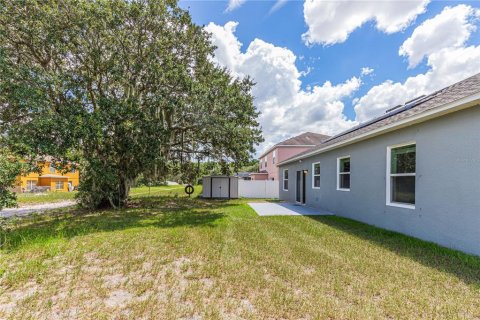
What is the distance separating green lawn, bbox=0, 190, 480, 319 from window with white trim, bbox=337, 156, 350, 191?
300cm

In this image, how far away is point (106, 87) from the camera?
10227 mm

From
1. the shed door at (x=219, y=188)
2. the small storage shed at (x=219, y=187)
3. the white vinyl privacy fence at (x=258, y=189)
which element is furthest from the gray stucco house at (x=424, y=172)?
the white vinyl privacy fence at (x=258, y=189)

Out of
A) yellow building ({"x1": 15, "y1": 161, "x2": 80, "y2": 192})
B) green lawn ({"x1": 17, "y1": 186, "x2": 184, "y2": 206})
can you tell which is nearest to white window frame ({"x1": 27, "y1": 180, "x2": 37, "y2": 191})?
yellow building ({"x1": 15, "y1": 161, "x2": 80, "y2": 192})

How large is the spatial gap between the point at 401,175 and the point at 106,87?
11487 millimetres

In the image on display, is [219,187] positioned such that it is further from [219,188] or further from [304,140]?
[304,140]

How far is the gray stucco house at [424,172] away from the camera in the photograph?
428 centimetres

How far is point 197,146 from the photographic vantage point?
43.9ft

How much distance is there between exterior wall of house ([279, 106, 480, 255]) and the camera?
4.24m

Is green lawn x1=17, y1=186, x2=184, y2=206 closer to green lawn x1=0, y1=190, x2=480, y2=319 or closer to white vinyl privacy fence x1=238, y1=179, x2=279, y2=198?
white vinyl privacy fence x1=238, y1=179, x2=279, y2=198

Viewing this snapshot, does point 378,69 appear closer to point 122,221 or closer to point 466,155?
point 466,155

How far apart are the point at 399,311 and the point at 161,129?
887 cm

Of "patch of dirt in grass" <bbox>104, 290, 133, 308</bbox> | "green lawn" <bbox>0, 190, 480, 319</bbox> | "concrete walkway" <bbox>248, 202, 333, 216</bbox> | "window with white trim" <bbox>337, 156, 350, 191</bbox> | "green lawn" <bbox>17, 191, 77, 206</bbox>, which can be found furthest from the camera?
"green lawn" <bbox>17, 191, 77, 206</bbox>

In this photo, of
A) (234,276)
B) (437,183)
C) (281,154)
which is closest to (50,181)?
(281,154)

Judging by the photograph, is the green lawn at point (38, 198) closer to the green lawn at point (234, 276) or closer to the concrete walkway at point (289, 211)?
the green lawn at point (234, 276)
